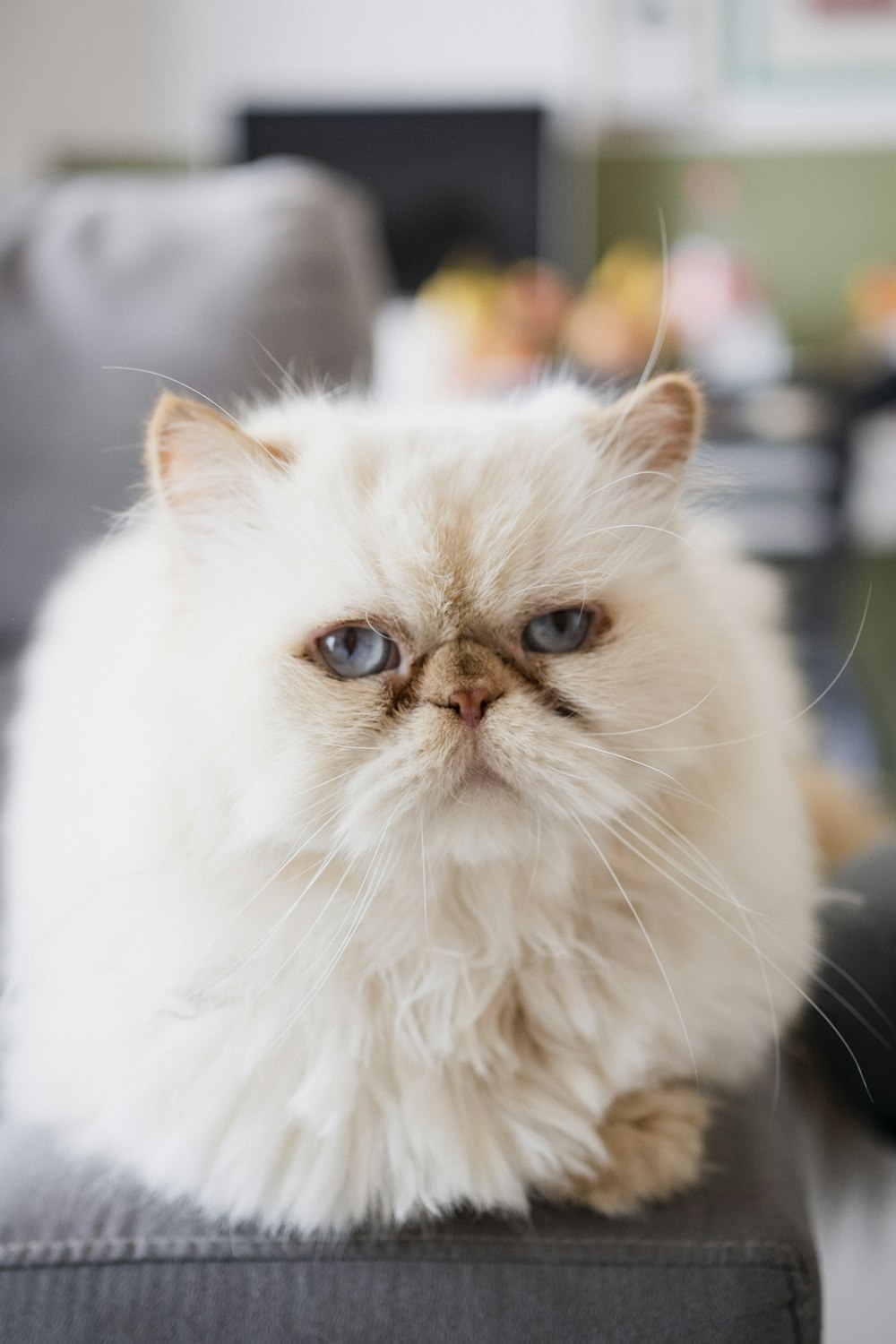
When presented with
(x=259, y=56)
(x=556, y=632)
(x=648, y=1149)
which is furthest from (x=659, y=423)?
(x=259, y=56)

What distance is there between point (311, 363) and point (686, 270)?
2770 millimetres

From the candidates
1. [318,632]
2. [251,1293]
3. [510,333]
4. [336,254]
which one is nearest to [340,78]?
[510,333]

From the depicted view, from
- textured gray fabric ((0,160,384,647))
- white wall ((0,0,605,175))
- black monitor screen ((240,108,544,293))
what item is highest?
white wall ((0,0,605,175))

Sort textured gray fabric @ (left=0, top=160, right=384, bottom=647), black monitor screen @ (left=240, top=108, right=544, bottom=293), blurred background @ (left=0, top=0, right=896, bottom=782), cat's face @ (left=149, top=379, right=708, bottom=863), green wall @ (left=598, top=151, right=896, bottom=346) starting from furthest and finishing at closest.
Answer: green wall @ (left=598, top=151, right=896, bottom=346) < black monitor screen @ (left=240, top=108, right=544, bottom=293) < blurred background @ (left=0, top=0, right=896, bottom=782) < textured gray fabric @ (left=0, top=160, right=384, bottom=647) < cat's face @ (left=149, top=379, right=708, bottom=863)

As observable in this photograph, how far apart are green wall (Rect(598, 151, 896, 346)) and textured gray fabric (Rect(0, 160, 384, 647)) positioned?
2944 millimetres

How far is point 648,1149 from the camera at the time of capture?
2.61 feet

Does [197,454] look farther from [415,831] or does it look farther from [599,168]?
[599,168]

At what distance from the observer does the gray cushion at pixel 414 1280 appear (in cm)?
70

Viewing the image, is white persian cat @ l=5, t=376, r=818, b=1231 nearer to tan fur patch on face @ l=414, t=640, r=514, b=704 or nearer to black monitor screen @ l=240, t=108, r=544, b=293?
tan fur patch on face @ l=414, t=640, r=514, b=704

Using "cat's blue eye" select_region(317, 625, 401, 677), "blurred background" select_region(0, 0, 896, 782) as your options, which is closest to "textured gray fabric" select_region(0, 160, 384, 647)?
"cat's blue eye" select_region(317, 625, 401, 677)

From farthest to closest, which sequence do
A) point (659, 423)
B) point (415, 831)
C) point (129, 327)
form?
point (129, 327), point (659, 423), point (415, 831)

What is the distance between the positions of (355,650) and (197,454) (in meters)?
0.18

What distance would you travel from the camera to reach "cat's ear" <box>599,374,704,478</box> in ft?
2.57

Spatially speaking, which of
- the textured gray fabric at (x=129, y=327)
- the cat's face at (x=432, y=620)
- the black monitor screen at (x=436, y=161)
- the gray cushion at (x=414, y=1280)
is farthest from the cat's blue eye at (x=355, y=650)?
the black monitor screen at (x=436, y=161)
